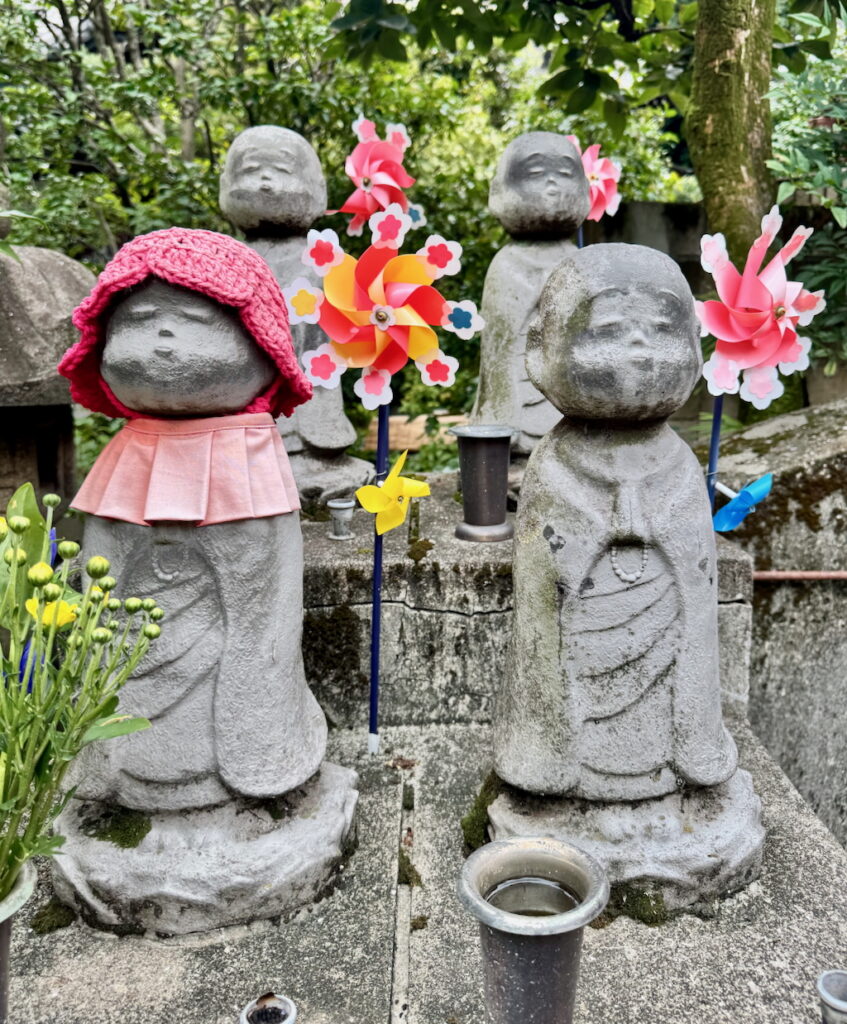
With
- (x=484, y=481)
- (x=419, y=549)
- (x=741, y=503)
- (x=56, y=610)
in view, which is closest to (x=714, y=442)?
(x=741, y=503)

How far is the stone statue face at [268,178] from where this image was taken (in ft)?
11.2

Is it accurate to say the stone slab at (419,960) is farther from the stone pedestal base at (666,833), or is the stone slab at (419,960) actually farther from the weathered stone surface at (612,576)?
the weathered stone surface at (612,576)

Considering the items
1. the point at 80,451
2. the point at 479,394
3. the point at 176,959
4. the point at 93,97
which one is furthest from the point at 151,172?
the point at 176,959

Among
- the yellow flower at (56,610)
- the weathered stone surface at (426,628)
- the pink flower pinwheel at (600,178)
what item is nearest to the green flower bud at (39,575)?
the yellow flower at (56,610)

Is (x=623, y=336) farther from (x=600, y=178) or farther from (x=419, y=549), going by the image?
(x=600, y=178)

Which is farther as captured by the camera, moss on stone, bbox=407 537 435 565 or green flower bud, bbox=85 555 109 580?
moss on stone, bbox=407 537 435 565

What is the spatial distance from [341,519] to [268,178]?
4.81 feet

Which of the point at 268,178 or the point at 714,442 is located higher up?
the point at 268,178

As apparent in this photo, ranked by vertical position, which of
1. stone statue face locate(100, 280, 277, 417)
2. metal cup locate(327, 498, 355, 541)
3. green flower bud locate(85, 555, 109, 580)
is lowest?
metal cup locate(327, 498, 355, 541)

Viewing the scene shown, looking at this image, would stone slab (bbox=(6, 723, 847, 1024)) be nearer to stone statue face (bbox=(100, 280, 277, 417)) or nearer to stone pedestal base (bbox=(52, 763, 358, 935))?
stone pedestal base (bbox=(52, 763, 358, 935))

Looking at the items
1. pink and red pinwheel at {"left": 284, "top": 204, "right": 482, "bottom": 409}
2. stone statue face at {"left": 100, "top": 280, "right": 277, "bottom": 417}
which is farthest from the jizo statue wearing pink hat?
pink and red pinwheel at {"left": 284, "top": 204, "right": 482, "bottom": 409}

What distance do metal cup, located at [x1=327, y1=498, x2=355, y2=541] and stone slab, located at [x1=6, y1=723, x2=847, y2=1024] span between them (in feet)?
4.13

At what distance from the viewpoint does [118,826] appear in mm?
2178

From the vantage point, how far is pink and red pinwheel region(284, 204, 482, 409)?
7.53 ft
